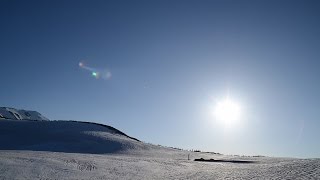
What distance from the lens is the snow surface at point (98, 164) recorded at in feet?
83.2

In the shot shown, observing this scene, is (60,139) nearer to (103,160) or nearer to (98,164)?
(103,160)

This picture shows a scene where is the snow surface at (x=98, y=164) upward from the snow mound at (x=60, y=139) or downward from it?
downward

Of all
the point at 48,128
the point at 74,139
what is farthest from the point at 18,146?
the point at 48,128

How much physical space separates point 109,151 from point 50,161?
31036 millimetres

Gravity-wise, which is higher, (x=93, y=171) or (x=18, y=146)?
(x=18, y=146)

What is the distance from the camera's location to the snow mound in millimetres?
59750

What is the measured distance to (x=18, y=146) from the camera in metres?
59.2

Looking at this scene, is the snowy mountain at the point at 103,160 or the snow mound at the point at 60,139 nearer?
the snowy mountain at the point at 103,160

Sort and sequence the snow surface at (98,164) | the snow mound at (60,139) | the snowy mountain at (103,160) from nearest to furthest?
the snow surface at (98,164) < the snowy mountain at (103,160) < the snow mound at (60,139)

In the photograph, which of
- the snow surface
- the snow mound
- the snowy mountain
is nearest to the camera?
the snow surface

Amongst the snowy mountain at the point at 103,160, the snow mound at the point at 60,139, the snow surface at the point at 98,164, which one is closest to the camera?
the snow surface at the point at 98,164

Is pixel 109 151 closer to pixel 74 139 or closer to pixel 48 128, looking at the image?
pixel 74 139

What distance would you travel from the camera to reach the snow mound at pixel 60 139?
196ft

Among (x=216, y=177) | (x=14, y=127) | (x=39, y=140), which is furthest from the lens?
(x=14, y=127)
